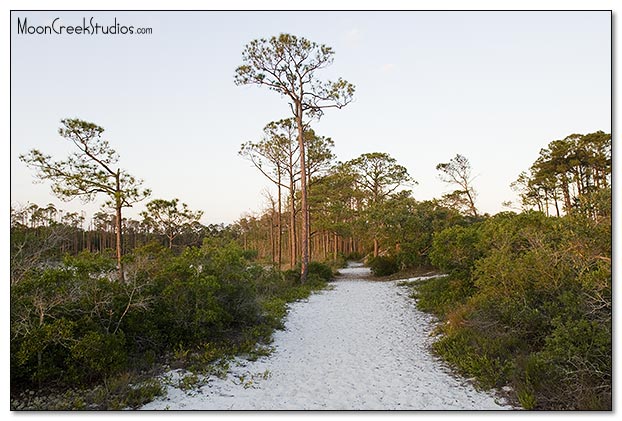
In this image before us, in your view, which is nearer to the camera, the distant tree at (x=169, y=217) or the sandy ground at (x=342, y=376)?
the sandy ground at (x=342, y=376)

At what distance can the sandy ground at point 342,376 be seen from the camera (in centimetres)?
398

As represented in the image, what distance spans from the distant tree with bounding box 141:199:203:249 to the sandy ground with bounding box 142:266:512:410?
380 centimetres

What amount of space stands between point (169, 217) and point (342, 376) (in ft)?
21.6

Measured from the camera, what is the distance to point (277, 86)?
1116 cm

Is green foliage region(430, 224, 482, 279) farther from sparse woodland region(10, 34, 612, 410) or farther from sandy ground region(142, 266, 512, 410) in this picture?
sandy ground region(142, 266, 512, 410)

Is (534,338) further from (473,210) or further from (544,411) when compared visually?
(473,210)

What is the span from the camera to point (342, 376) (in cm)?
476

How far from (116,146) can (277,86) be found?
5.30 metres

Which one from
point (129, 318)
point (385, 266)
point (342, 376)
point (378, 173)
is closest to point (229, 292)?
point (129, 318)

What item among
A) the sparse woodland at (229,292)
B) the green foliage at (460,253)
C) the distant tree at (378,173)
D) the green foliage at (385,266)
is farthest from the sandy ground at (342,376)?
the distant tree at (378,173)

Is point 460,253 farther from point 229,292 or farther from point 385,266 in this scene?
point 385,266

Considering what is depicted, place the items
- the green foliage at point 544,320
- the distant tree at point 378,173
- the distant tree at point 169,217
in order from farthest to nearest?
the distant tree at point 378,173 < the distant tree at point 169,217 < the green foliage at point 544,320

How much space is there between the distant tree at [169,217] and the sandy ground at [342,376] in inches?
150

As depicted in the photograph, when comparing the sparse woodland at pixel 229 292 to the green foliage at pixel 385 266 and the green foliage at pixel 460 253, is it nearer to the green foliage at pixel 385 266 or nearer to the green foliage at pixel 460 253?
the green foliage at pixel 460 253
